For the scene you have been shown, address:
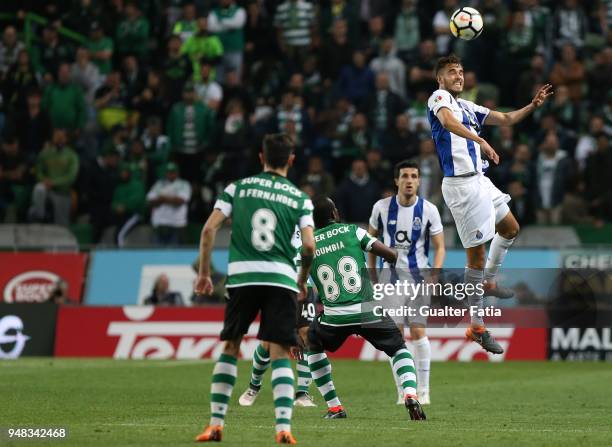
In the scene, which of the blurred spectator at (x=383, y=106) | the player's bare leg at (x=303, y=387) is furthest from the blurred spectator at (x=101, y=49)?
the player's bare leg at (x=303, y=387)

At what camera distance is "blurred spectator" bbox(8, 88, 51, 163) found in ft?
89.6

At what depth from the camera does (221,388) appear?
997 centimetres

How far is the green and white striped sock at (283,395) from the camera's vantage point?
32.7ft

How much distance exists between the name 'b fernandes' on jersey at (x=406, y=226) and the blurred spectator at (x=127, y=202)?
11.2m

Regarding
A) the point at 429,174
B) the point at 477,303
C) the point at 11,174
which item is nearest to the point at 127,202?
the point at 11,174

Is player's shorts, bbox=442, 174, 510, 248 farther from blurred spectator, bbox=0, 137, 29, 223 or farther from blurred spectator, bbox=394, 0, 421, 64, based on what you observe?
blurred spectator, bbox=0, 137, 29, 223

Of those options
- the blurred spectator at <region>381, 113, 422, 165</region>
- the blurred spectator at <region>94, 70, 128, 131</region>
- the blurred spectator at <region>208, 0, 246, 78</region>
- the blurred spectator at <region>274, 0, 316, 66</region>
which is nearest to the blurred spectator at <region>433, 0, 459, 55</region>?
the blurred spectator at <region>381, 113, 422, 165</region>

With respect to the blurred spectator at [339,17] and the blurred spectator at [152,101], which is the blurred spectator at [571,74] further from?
the blurred spectator at [152,101]

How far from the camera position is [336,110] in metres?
25.7

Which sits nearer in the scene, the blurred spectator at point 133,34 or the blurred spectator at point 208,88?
the blurred spectator at point 208,88

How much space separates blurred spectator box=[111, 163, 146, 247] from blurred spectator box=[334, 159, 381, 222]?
4312 mm

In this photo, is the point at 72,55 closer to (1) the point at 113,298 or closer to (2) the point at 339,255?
(1) the point at 113,298

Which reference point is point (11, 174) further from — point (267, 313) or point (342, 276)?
point (267, 313)

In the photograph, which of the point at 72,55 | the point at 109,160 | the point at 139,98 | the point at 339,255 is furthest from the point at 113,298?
the point at 339,255
